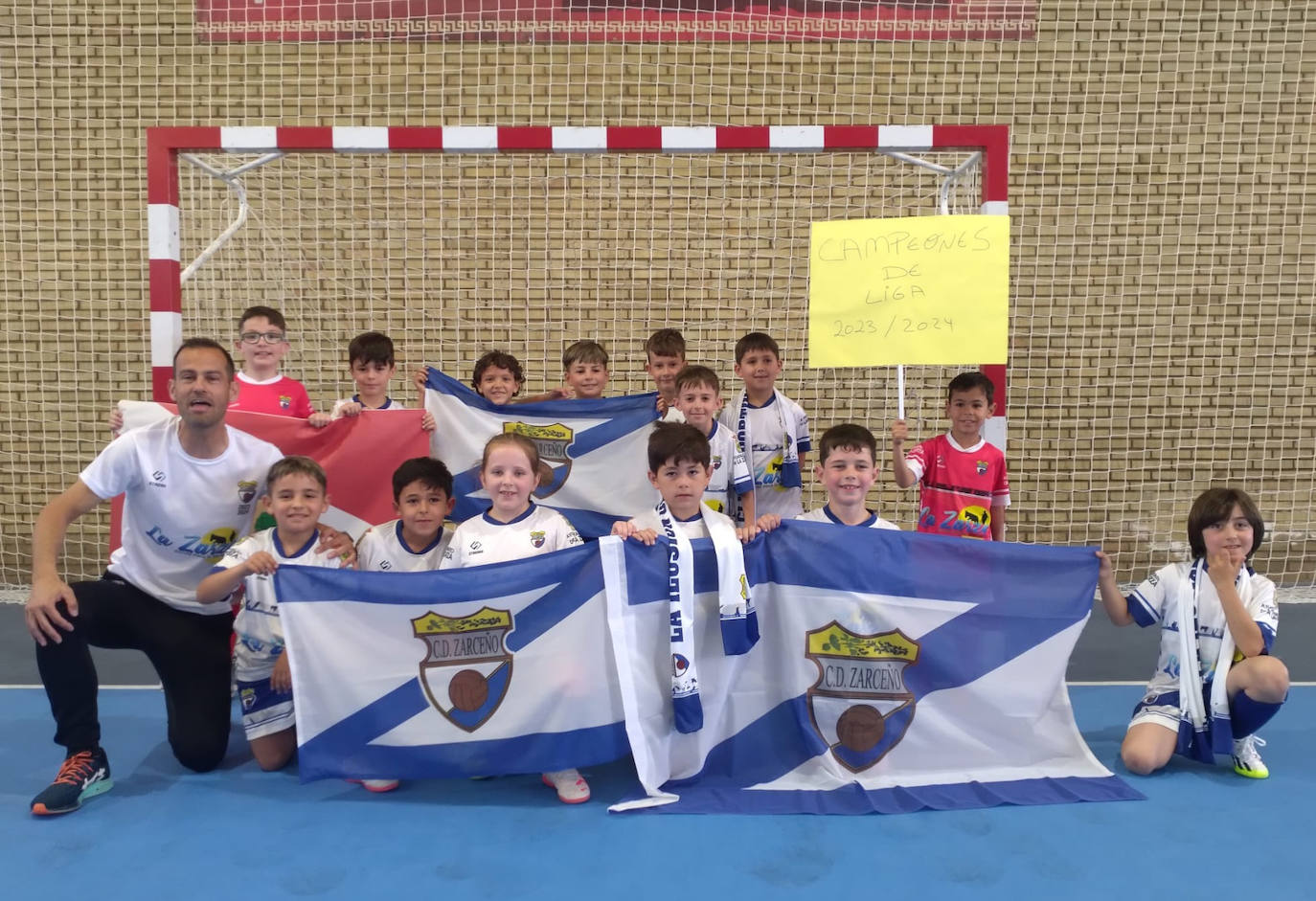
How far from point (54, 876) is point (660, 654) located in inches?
76.2

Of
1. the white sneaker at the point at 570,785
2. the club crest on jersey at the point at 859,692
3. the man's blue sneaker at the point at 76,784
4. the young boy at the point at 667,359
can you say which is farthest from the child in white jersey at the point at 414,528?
the club crest on jersey at the point at 859,692

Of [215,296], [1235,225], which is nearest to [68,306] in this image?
[215,296]

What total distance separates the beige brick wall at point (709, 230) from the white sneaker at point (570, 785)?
4.37 metres

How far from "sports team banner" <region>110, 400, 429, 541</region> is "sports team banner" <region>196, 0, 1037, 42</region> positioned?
3763 mm

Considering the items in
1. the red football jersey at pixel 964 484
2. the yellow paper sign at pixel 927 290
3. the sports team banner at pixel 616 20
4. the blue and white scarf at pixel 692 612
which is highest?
the sports team banner at pixel 616 20

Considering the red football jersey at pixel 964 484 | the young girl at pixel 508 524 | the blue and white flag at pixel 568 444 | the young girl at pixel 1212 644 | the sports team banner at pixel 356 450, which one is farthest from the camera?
the blue and white flag at pixel 568 444

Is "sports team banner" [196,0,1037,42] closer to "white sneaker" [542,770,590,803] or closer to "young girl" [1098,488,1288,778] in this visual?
"young girl" [1098,488,1288,778]

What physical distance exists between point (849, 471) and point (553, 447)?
5.66 ft

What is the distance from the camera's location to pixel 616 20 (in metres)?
6.14

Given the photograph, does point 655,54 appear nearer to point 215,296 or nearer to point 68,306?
point 215,296

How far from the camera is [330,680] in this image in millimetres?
2961

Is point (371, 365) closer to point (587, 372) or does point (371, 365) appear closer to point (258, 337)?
point (258, 337)

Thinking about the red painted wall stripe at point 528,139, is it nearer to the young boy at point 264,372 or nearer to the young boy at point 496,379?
the young boy at point 496,379

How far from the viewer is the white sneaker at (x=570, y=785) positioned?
2928mm
